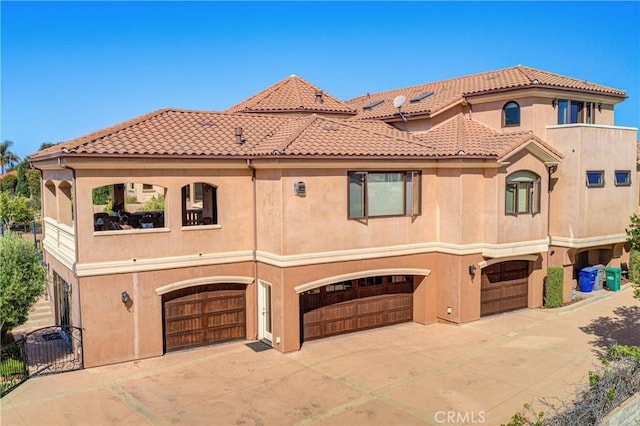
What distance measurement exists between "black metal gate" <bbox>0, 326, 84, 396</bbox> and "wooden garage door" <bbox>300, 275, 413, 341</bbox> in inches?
283

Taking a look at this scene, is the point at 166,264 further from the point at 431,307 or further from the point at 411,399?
the point at 431,307

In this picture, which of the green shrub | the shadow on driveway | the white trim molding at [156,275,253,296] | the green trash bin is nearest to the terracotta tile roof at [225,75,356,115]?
the white trim molding at [156,275,253,296]

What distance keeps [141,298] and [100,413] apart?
4026 mm

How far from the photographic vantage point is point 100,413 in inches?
508

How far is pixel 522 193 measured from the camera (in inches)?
827

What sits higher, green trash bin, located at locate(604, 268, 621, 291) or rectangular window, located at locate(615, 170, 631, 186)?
rectangular window, located at locate(615, 170, 631, 186)

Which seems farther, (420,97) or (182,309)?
(420,97)

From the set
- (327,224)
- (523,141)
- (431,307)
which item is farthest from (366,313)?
(523,141)

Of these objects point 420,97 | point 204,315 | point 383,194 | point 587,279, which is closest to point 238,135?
point 383,194

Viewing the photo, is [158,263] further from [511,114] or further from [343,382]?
[511,114]

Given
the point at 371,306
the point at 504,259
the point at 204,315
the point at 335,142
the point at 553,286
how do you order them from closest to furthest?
the point at 204,315 < the point at 335,142 < the point at 371,306 < the point at 504,259 < the point at 553,286

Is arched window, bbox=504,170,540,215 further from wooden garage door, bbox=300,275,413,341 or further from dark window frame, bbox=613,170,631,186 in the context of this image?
dark window frame, bbox=613,170,631,186

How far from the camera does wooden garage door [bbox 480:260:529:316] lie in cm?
2111

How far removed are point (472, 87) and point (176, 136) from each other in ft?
46.6
